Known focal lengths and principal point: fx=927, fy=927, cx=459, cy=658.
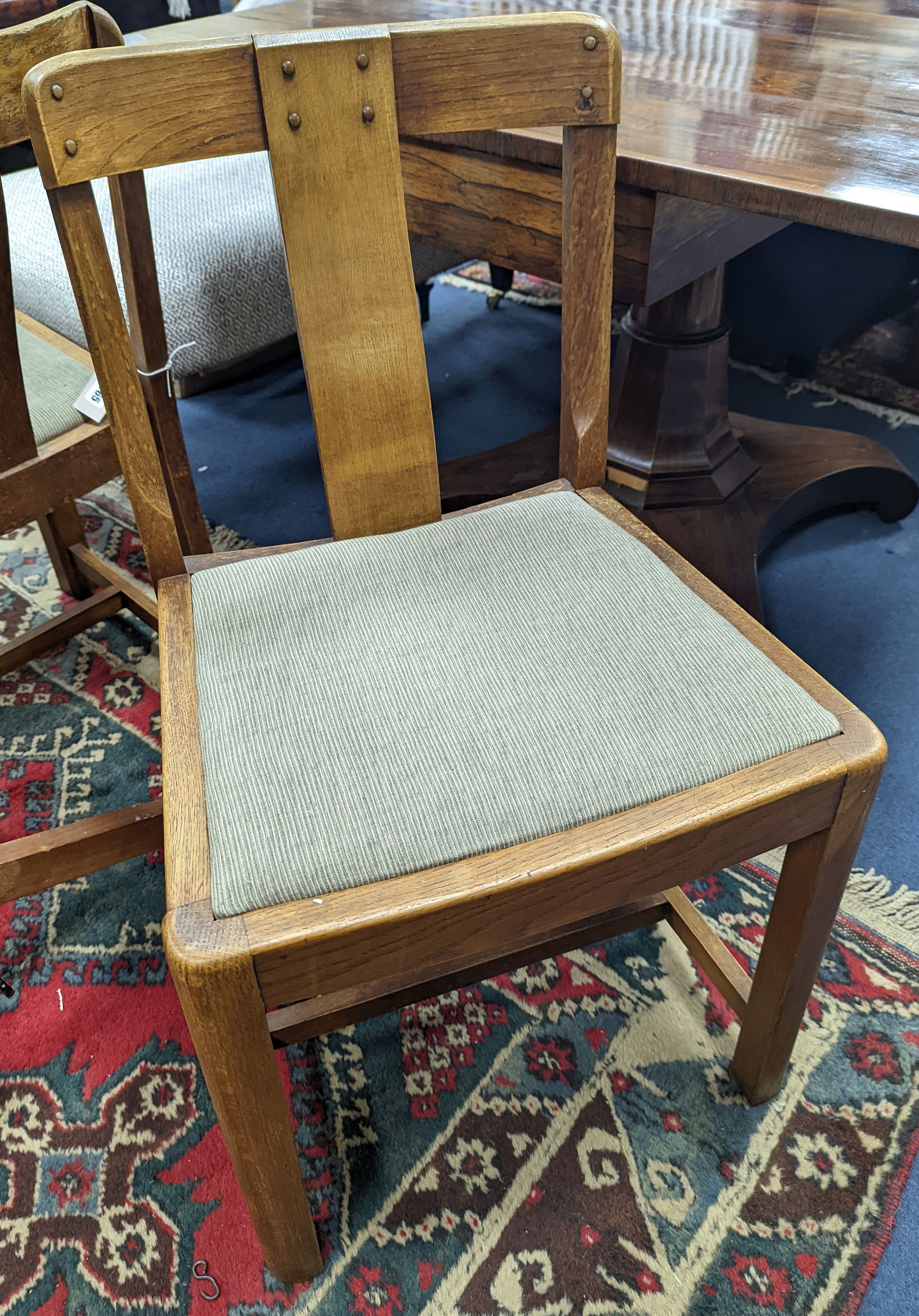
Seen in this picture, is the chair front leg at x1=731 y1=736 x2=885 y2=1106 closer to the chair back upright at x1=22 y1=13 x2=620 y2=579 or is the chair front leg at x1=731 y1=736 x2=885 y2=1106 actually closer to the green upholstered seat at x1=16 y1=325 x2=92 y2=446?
the chair back upright at x1=22 y1=13 x2=620 y2=579

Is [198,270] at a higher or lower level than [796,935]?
higher

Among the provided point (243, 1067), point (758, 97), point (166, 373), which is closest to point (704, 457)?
point (758, 97)

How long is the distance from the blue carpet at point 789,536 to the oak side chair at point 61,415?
55 centimetres

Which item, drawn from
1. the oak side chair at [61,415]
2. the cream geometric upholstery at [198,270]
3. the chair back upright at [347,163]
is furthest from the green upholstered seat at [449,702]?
the cream geometric upholstery at [198,270]

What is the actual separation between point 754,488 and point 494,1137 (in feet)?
3.56

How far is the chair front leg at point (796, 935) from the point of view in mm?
710

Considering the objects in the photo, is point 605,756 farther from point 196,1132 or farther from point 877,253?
point 877,253

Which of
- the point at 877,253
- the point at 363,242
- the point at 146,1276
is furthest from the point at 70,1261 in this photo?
the point at 877,253

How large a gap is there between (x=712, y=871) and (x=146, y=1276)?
2.09 feet

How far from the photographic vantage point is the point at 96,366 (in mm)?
758

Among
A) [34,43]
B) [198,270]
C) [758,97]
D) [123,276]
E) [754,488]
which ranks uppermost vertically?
[34,43]

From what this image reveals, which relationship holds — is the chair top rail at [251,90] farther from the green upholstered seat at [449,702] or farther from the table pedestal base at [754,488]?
the table pedestal base at [754,488]

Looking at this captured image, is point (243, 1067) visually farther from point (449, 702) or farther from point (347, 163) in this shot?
point (347, 163)

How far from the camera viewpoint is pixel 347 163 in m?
0.78
